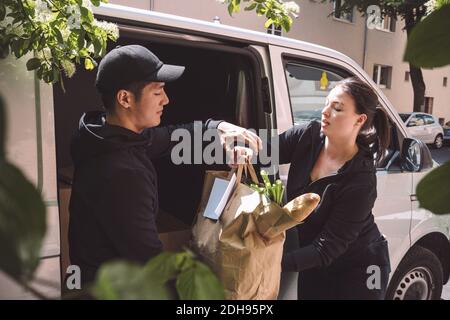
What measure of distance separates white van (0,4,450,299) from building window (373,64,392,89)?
18.4 m

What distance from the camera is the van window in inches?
105

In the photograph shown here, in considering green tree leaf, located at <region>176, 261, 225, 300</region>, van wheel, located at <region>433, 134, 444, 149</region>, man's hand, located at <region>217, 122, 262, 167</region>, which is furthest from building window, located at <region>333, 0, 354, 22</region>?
green tree leaf, located at <region>176, 261, 225, 300</region>

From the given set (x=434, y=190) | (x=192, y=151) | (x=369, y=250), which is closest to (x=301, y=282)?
(x=369, y=250)

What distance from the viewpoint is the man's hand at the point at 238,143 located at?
1.93 m

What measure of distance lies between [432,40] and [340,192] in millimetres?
1660

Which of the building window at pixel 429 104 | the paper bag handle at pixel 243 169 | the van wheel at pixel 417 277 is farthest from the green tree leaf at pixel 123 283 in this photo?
the building window at pixel 429 104

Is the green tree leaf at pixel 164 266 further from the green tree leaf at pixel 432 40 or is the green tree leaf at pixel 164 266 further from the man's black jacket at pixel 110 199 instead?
the man's black jacket at pixel 110 199

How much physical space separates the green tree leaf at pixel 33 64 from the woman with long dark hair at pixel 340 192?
1.24 metres

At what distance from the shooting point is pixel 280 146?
237 cm

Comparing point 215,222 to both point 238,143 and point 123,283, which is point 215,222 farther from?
point 123,283

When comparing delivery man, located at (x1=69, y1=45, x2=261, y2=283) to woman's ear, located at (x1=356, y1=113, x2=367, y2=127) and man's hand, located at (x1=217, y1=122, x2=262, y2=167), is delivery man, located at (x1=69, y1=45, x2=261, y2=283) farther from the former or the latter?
woman's ear, located at (x1=356, y1=113, x2=367, y2=127)

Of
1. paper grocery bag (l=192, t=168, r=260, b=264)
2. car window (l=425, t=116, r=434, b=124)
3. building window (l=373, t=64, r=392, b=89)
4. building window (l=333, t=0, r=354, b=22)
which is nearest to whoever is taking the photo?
paper grocery bag (l=192, t=168, r=260, b=264)

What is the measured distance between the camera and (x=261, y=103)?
8.17 feet
